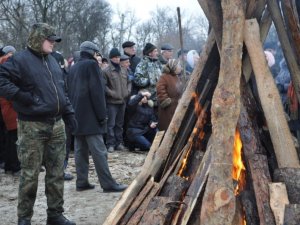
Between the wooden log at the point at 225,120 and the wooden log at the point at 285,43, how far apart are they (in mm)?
496

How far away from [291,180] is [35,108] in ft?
9.45

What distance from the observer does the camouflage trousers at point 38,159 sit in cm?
531

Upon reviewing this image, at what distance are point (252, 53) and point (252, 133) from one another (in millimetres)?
690

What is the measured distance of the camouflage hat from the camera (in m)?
5.45

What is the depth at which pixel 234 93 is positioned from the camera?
12.4ft

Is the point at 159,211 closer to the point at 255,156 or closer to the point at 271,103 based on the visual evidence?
the point at 255,156

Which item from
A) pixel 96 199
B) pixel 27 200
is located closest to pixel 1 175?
pixel 96 199

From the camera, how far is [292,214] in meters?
3.46

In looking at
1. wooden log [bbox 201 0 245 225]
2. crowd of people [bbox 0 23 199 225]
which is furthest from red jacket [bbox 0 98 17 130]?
wooden log [bbox 201 0 245 225]

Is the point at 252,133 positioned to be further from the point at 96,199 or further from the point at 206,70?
the point at 96,199

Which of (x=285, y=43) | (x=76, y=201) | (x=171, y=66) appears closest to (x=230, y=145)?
(x=285, y=43)

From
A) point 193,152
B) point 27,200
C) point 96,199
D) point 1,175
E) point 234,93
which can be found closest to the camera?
point 234,93

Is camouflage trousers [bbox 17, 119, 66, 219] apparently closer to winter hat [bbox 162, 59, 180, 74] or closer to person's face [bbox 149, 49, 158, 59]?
winter hat [bbox 162, 59, 180, 74]

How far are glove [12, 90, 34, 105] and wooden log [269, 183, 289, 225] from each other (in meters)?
2.79
